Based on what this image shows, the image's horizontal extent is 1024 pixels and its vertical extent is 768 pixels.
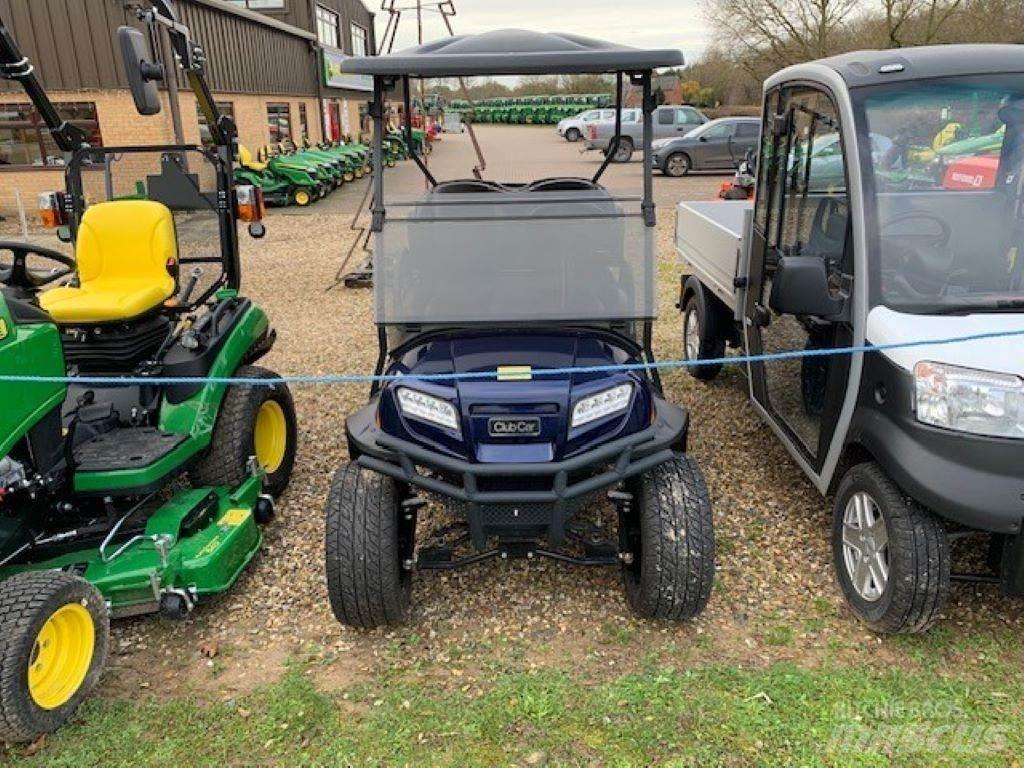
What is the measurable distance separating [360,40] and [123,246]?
3588 centimetres

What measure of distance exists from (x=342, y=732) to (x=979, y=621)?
96.1 inches

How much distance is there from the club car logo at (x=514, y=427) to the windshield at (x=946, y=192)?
4.70 ft

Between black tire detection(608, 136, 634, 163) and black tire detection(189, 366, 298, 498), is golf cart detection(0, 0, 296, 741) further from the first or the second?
black tire detection(608, 136, 634, 163)

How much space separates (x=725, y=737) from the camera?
263 cm

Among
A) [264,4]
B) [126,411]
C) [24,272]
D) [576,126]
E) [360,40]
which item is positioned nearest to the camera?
[126,411]

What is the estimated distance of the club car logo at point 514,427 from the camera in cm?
281

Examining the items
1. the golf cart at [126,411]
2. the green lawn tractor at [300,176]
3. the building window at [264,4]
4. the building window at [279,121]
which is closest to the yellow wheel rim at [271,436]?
the golf cart at [126,411]

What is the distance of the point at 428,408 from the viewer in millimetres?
2889

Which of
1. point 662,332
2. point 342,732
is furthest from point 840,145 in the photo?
point 662,332

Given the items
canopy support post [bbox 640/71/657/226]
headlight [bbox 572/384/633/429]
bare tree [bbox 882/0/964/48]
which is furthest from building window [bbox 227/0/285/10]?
headlight [bbox 572/384/633/429]

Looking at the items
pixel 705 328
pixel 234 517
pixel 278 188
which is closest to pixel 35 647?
pixel 234 517

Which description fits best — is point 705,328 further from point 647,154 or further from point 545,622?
point 545,622

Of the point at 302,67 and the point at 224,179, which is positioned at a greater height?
the point at 302,67

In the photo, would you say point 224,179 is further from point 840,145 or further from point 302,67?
point 302,67
